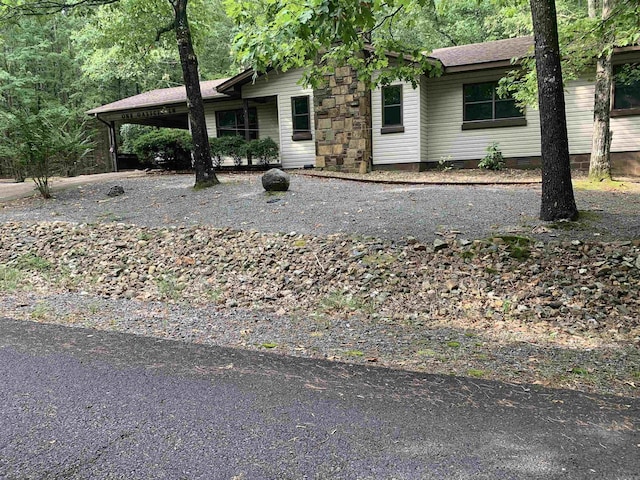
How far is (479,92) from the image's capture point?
49.8ft

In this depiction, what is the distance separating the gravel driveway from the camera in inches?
277

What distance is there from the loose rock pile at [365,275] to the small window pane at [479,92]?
33.7 feet

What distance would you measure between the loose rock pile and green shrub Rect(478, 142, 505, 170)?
30.1 ft

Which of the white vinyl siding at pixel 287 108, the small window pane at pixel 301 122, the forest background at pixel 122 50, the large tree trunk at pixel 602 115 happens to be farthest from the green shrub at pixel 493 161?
the small window pane at pixel 301 122

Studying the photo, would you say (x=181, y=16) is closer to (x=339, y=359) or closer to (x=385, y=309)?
(x=385, y=309)

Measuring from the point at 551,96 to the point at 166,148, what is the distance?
44.0ft

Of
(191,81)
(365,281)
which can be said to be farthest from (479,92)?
(365,281)

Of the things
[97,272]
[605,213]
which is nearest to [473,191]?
[605,213]

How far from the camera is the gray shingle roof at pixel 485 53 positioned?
14.5 metres

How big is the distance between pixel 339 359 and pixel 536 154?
13.2 meters

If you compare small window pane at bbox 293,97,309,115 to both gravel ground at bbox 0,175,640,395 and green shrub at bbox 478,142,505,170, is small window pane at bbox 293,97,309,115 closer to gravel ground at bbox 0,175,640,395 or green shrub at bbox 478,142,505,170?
green shrub at bbox 478,142,505,170

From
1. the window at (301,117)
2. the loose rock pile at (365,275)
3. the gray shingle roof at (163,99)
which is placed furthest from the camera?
the gray shingle roof at (163,99)

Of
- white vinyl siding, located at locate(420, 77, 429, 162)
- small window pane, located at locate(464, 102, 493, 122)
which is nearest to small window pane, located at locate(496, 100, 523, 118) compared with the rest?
small window pane, located at locate(464, 102, 493, 122)

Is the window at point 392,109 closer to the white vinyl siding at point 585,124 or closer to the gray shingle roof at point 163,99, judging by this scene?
the white vinyl siding at point 585,124
